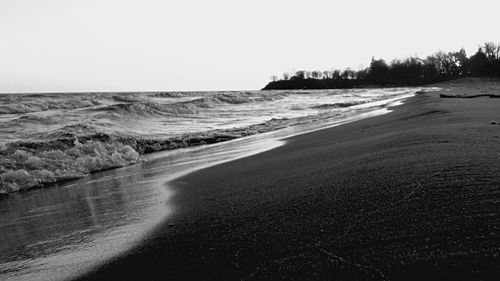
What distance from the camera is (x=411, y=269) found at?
155cm

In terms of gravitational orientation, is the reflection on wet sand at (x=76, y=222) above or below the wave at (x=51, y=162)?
below

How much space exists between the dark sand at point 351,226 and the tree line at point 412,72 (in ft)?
271

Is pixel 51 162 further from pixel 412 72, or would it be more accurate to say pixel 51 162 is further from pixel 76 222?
pixel 412 72

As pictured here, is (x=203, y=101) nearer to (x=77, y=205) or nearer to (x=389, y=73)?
(x=77, y=205)

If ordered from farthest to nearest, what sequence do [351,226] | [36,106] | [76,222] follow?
[36,106] → [76,222] → [351,226]

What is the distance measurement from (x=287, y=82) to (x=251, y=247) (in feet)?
406

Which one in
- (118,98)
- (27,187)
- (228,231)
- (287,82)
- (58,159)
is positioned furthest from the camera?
(287,82)

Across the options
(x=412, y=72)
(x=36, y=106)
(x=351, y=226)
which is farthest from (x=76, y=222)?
(x=412, y=72)

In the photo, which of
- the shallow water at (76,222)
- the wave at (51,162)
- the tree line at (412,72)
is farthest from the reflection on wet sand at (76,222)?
the tree line at (412,72)

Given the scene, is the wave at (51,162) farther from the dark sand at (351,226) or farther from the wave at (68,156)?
the dark sand at (351,226)

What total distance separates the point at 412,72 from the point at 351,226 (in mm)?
113301

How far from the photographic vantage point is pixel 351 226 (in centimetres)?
210

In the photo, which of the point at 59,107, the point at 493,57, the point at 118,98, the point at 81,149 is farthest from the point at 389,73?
the point at 81,149

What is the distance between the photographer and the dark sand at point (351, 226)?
1.64m
